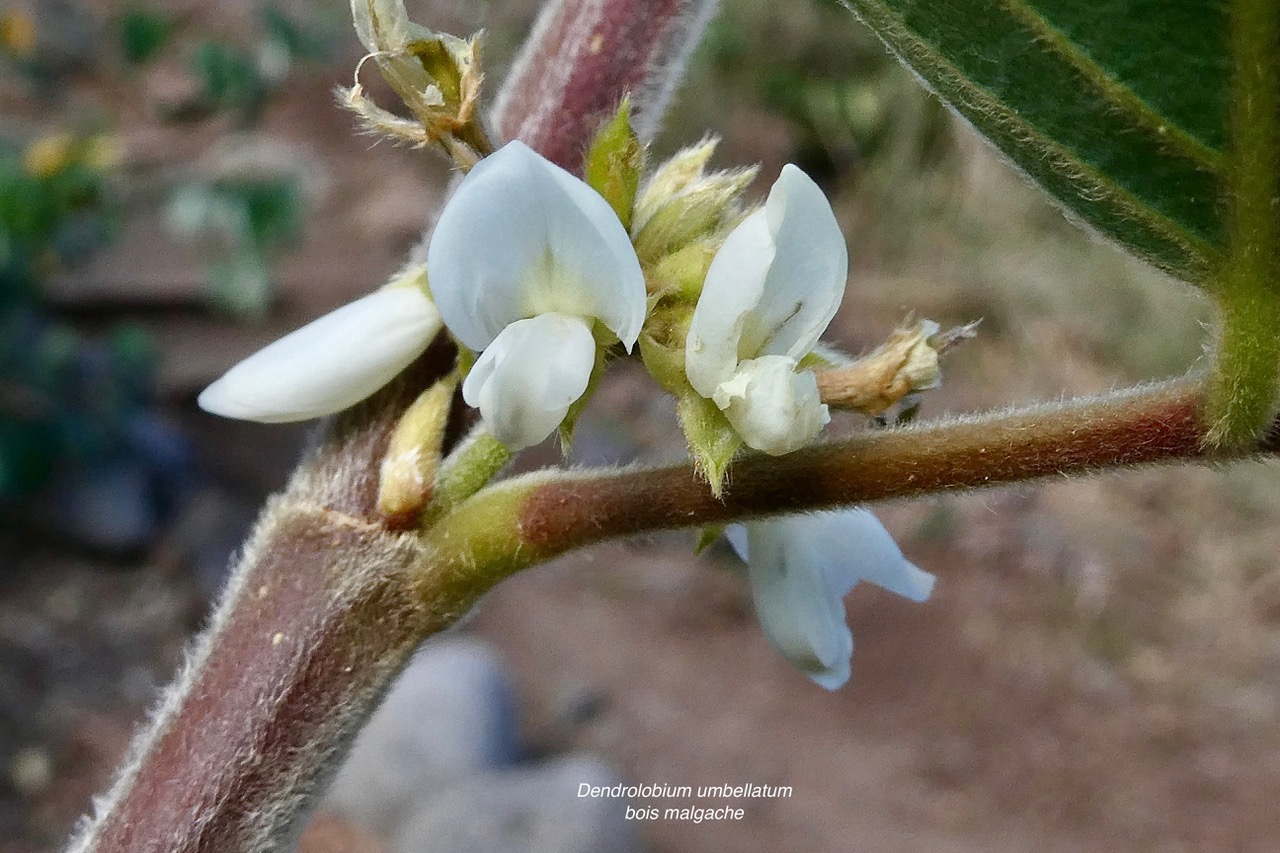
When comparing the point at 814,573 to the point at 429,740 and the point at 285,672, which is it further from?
the point at 429,740

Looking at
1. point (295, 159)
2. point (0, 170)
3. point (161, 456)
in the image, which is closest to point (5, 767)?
point (161, 456)

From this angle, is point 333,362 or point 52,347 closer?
point 333,362

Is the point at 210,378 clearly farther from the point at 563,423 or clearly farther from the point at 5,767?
the point at 563,423

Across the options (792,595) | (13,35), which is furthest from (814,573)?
(13,35)

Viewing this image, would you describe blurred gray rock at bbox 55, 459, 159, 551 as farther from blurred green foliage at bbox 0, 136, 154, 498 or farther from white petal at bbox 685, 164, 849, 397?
white petal at bbox 685, 164, 849, 397

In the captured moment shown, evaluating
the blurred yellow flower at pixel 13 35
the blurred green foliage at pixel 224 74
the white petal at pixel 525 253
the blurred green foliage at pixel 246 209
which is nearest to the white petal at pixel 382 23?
the white petal at pixel 525 253

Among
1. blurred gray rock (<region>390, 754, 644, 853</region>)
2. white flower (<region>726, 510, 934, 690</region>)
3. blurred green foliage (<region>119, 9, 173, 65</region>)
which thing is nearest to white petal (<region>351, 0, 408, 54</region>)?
white flower (<region>726, 510, 934, 690</region>)
